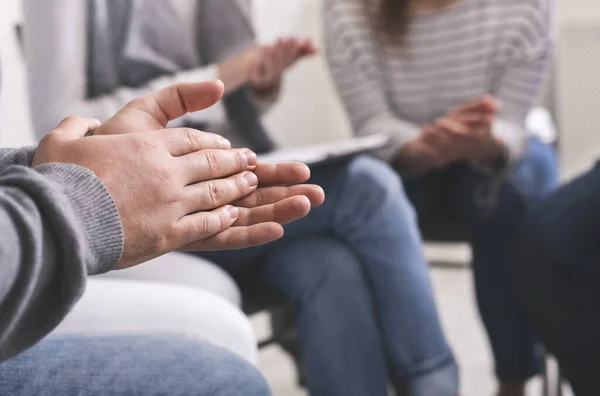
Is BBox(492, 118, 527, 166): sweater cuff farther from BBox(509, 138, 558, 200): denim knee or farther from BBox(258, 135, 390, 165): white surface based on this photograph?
BBox(258, 135, 390, 165): white surface

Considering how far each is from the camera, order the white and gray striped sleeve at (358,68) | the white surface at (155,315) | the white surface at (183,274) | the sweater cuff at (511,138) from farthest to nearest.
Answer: the white and gray striped sleeve at (358,68) < the sweater cuff at (511,138) < the white surface at (183,274) < the white surface at (155,315)

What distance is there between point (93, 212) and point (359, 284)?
47cm

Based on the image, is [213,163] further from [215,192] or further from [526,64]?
[526,64]

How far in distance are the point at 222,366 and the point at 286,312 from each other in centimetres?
33

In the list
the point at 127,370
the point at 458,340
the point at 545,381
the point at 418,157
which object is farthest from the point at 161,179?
the point at 458,340

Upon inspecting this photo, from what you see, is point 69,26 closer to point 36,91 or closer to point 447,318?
point 36,91

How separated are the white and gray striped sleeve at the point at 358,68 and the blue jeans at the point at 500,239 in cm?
15

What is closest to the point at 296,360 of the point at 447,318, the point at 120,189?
the point at 447,318

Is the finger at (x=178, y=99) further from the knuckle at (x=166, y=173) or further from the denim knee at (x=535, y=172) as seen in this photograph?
the denim knee at (x=535, y=172)

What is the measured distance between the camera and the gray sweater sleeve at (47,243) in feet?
0.91

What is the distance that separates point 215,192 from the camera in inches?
14.4

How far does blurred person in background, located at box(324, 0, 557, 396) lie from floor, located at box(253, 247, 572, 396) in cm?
14

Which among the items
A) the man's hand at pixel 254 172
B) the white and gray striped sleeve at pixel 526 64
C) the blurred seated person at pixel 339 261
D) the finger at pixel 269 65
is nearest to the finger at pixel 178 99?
the man's hand at pixel 254 172

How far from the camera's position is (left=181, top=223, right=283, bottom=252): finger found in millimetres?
381
